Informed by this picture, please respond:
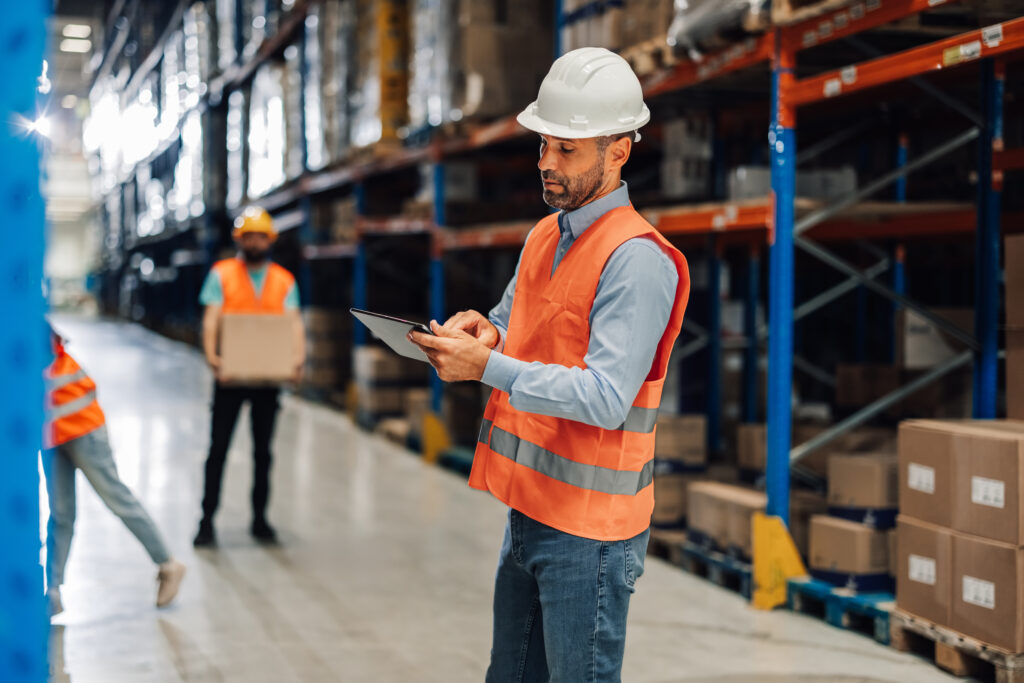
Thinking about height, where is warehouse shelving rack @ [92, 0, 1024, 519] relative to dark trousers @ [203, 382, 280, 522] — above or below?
above

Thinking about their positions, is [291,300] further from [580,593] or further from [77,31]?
[77,31]

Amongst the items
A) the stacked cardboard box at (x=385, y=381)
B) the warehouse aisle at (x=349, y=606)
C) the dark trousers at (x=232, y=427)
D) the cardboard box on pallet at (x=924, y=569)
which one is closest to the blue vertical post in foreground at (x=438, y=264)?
the warehouse aisle at (x=349, y=606)

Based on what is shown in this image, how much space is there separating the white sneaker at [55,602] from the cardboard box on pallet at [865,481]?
3.46m

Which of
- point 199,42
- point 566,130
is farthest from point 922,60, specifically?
point 199,42

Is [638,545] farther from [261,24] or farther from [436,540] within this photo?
[261,24]

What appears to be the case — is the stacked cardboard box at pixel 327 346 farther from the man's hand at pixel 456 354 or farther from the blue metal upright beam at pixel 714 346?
the man's hand at pixel 456 354

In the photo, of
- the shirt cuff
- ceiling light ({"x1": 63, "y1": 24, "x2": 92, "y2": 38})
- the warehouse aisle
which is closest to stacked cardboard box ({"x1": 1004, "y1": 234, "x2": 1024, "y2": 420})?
the warehouse aisle

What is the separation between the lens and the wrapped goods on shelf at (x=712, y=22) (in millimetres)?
4645

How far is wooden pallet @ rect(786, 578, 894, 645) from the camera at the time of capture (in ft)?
14.4

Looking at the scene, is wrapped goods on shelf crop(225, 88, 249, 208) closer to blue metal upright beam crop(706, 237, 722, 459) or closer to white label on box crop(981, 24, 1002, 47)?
blue metal upright beam crop(706, 237, 722, 459)

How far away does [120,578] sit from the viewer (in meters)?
5.34

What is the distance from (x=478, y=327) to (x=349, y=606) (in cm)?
301

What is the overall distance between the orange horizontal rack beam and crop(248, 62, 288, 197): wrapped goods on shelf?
9.97 meters

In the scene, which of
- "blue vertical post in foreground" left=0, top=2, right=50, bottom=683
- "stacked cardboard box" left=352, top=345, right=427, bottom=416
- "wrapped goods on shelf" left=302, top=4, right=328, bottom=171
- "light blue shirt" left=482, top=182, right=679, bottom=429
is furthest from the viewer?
"wrapped goods on shelf" left=302, top=4, right=328, bottom=171
